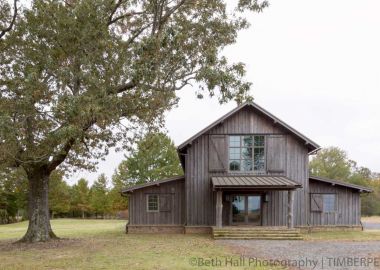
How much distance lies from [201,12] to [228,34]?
1579 mm

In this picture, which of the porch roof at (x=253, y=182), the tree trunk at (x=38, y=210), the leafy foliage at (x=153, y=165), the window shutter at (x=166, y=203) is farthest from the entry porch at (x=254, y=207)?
the leafy foliage at (x=153, y=165)

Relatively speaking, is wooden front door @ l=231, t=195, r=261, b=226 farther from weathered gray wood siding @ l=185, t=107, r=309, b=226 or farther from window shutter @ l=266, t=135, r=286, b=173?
window shutter @ l=266, t=135, r=286, b=173

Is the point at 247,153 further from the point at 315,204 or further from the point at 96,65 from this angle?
the point at 96,65

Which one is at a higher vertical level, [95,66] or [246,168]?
[95,66]

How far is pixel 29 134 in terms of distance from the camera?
1834 cm

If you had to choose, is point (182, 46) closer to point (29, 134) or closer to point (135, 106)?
point (135, 106)

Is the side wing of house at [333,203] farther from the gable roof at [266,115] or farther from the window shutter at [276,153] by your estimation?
the gable roof at [266,115]

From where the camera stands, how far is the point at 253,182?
24.5 metres

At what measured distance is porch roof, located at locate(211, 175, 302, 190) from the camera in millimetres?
23781

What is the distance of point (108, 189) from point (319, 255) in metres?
47.3

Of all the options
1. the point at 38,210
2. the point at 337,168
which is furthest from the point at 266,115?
the point at 337,168

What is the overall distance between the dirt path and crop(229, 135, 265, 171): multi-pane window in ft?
25.1

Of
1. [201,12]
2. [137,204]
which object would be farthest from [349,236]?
[201,12]

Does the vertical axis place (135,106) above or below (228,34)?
below
